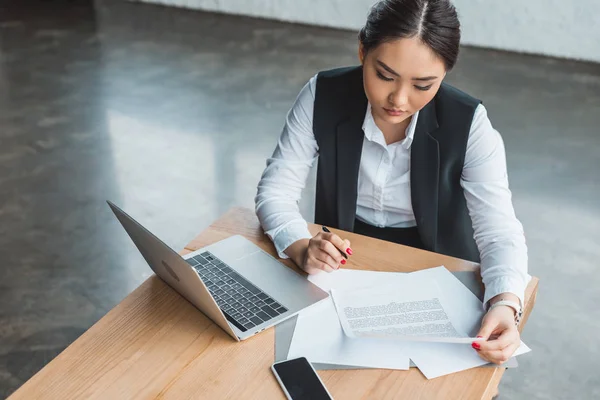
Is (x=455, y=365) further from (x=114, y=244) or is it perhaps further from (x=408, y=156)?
(x=114, y=244)

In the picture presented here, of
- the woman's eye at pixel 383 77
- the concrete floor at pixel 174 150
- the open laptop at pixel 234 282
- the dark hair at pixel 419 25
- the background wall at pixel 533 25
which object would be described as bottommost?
the concrete floor at pixel 174 150

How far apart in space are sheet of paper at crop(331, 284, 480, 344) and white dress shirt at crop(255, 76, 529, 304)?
115 mm

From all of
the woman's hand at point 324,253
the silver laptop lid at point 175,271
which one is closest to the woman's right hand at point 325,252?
the woman's hand at point 324,253

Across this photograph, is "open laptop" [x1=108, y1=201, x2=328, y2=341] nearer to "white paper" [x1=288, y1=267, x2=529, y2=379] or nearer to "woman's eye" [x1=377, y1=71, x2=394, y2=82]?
"white paper" [x1=288, y1=267, x2=529, y2=379]

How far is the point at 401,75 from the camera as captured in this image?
4.54 ft

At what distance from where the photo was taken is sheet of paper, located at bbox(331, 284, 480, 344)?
4.07 ft

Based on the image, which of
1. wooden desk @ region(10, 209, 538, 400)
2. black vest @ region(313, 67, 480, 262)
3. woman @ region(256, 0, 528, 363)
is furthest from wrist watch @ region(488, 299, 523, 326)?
black vest @ region(313, 67, 480, 262)

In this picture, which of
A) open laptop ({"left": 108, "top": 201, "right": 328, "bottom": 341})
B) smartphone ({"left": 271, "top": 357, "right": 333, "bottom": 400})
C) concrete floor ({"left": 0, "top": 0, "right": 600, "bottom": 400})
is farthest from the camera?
concrete floor ({"left": 0, "top": 0, "right": 600, "bottom": 400})

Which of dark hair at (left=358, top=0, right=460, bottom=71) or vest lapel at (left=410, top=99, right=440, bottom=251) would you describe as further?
vest lapel at (left=410, top=99, right=440, bottom=251)

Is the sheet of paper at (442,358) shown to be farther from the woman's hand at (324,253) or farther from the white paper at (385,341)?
the woman's hand at (324,253)

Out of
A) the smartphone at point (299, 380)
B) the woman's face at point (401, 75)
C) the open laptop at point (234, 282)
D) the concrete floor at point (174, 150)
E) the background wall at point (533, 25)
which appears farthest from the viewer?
the background wall at point (533, 25)

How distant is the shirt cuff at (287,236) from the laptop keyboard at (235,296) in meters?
0.12

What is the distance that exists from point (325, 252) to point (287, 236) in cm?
13

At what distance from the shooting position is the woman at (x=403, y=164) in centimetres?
138
